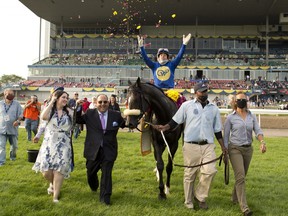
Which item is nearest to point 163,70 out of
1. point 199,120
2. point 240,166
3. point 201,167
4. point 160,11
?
point 199,120

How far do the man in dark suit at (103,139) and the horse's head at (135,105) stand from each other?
17.1 inches

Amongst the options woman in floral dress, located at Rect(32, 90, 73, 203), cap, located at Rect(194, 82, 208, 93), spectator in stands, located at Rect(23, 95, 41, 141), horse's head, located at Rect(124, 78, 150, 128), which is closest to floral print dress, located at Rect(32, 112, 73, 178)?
woman in floral dress, located at Rect(32, 90, 73, 203)

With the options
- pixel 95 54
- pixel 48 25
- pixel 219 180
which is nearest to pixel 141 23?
pixel 95 54

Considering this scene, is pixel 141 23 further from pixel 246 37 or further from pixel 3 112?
pixel 3 112

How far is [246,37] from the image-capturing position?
59.3 m

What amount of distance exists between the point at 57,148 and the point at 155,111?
5.51 ft

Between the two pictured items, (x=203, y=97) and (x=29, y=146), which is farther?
(x=29, y=146)

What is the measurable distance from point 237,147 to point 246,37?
5861 centimetres

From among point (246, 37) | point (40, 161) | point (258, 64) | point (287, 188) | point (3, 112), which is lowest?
point (287, 188)

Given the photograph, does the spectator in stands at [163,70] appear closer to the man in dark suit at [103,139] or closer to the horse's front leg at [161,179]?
the man in dark suit at [103,139]

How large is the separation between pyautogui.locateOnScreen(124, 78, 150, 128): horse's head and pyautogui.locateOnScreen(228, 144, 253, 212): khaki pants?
1.44 metres

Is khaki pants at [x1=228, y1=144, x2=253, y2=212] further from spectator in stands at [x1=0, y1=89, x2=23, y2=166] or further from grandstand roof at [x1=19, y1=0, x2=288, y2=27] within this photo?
grandstand roof at [x1=19, y1=0, x2=288, y2=27]

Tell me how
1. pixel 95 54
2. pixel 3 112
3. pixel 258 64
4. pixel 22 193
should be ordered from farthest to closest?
pixel 95 54, pixel 258 64, pixel 3 112, pixel 22 193

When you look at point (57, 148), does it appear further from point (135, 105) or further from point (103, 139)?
point (135, 105)
